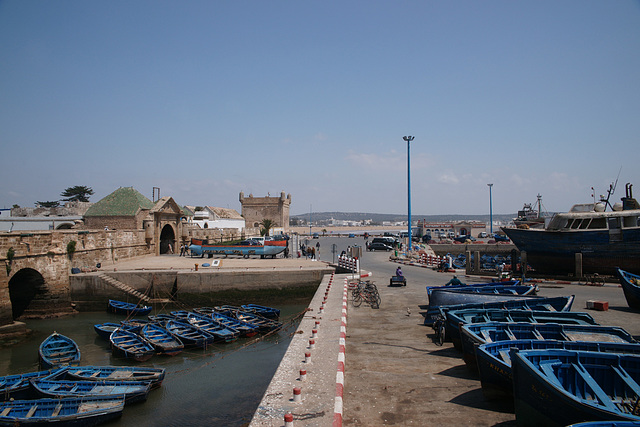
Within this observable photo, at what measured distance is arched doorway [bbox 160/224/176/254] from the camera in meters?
44.2

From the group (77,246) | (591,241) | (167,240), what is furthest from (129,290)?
(591,241)

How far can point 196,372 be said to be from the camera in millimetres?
15992

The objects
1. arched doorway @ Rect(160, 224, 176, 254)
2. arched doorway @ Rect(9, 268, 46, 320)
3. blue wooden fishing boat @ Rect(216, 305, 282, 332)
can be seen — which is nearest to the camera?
blue wooden fishing boat @ Rect(216, 305, 282, 332)

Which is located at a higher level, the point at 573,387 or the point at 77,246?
the point at 77,246

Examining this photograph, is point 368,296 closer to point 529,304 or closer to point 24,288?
point 529,304

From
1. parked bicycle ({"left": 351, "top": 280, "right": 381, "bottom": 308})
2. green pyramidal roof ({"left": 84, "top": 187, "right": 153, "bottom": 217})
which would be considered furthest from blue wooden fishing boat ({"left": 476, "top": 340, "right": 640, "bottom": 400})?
green pyramidal roof ({"left": 84, "top": 187, "right": 153, "bottom": 217})

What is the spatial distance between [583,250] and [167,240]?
3716 cm

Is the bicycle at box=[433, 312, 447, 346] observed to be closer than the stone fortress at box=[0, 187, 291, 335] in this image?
Yes

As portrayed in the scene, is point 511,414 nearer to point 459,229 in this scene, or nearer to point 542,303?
point 542,303

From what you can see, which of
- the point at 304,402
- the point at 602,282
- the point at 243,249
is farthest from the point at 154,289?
the point at 602,282

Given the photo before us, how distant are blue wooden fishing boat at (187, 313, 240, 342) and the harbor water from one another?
12.3 inches

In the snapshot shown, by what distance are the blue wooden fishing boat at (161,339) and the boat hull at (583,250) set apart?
920 inches

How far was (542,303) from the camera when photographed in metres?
13.8

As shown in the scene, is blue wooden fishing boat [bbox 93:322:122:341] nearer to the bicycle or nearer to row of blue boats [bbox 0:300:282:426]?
row of blue boats [bbox 0:300:282:426]
